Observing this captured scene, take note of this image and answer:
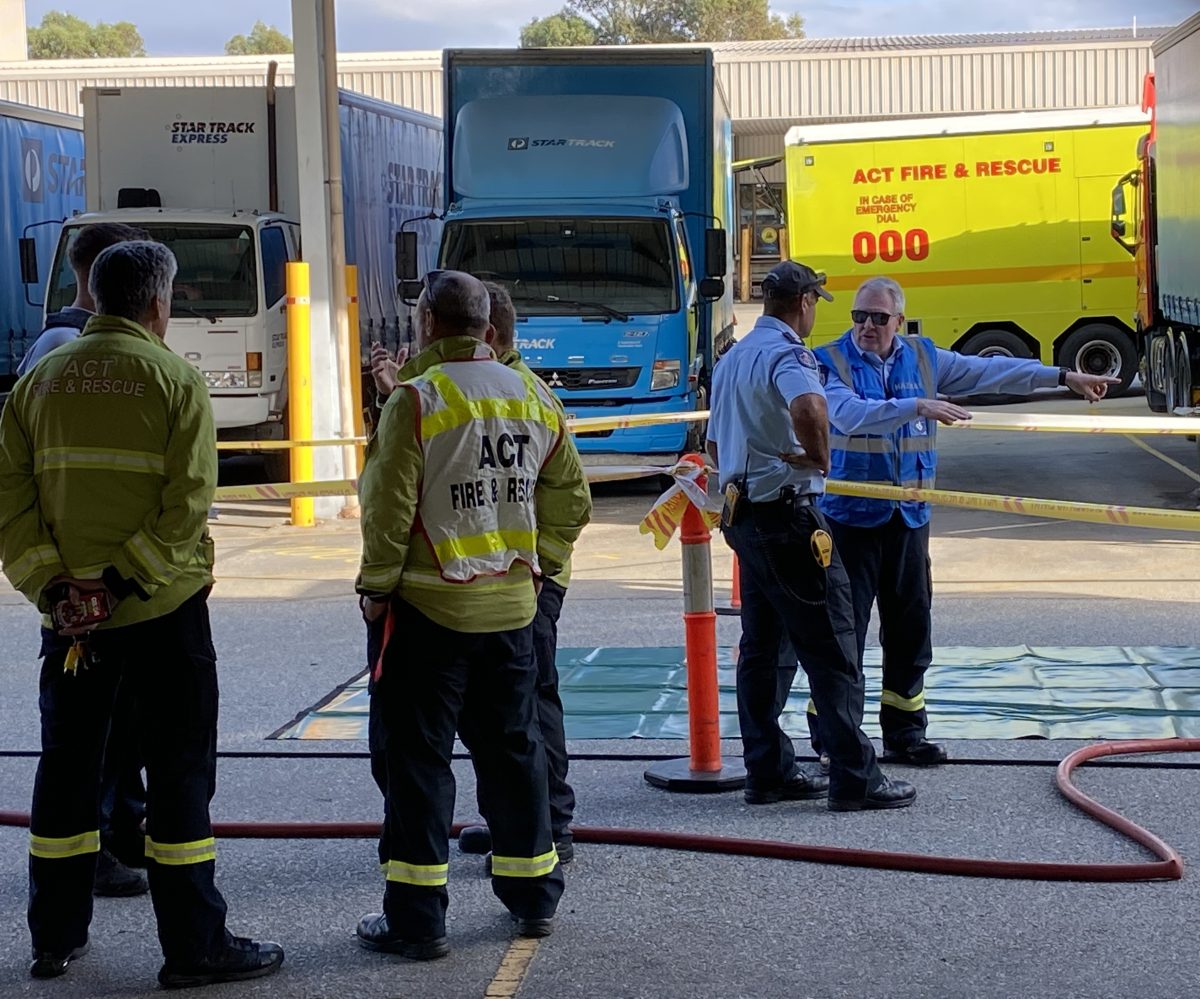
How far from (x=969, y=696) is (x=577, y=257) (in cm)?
832

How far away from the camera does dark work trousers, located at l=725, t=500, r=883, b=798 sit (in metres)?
5.86

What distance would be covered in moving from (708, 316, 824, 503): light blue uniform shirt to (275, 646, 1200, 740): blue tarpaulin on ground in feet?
5.18

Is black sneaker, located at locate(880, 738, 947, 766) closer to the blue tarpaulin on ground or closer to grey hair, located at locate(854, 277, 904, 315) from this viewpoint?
the blue tarpaulin on ground

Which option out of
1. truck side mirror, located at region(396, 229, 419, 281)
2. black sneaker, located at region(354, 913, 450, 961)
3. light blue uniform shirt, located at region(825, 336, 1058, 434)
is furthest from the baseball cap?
truck side mirror, located at region(396, 229, 419, 281)

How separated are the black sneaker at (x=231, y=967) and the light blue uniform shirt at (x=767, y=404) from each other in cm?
230

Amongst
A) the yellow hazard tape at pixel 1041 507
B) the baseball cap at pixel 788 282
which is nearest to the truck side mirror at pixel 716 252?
the yellow hazard tape at pixel 1041 507

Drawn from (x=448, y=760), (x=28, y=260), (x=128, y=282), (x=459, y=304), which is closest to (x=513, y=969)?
(x=448, y=760)

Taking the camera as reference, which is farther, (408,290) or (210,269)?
(210,269)

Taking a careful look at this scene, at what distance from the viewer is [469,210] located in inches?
598

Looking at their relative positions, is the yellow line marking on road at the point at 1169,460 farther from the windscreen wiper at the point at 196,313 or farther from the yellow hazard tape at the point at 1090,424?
the yellow hazard tape at the point at 1090,424

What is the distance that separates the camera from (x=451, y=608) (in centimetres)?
459

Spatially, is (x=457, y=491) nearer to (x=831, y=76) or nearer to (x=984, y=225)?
(x=984, y=225)

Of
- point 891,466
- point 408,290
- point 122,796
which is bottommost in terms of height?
point 122,796

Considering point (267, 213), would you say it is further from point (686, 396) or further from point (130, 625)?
point (130, 625)
